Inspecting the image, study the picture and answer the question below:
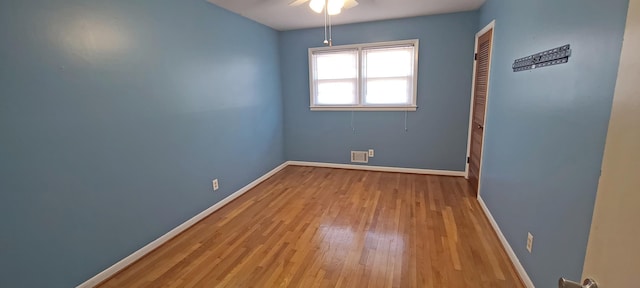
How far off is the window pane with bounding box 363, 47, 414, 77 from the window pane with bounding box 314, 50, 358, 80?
0.21m

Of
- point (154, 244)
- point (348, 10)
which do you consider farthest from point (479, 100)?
point (154, 244)

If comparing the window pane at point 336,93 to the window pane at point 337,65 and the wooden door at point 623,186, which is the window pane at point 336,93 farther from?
the wooden door at point 623,186

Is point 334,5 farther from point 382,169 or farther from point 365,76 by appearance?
point 382,169

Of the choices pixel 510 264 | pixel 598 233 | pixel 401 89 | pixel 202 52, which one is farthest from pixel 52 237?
pixel 401 89

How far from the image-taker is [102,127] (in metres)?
2.04

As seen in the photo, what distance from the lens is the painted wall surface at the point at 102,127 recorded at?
1614mm

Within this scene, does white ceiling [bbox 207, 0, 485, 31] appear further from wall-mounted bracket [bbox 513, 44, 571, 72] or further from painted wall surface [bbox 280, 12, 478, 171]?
wall-mounted bracket [bbox 513, 44, 571, 72]

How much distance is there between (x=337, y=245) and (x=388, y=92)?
2.70 meters

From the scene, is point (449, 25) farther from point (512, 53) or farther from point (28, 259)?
point (28, 259)

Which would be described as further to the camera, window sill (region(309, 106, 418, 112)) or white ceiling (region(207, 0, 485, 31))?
window sill (region(309, 106, 418, 112))

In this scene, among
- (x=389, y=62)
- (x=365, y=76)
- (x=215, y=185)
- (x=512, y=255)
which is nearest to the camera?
(x=512, y=255)

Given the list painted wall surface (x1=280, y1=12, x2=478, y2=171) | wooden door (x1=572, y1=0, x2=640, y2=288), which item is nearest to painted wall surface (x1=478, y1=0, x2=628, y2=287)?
wooden door (x1=572, y1=0, x2=640, y2=288)

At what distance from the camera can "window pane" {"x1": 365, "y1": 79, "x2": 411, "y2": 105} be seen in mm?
4254

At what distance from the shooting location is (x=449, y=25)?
12.7ft
